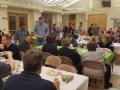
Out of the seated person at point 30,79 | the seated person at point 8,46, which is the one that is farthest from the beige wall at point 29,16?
the seated person at point 30,79

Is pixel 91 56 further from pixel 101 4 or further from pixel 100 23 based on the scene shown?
pixel 101 4

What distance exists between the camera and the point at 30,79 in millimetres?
1178

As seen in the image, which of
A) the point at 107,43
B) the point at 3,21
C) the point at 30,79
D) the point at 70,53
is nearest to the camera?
the point at 30,79

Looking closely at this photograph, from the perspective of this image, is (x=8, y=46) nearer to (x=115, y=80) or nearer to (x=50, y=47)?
(x=50, y=47)

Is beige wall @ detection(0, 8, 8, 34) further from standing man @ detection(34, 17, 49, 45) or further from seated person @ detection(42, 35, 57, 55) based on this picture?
seated person @ detection(42, 35, 57, 55)

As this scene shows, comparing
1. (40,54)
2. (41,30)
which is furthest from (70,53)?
(41,30)

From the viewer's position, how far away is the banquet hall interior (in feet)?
5.64

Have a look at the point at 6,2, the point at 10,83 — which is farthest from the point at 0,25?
the point at 10,83

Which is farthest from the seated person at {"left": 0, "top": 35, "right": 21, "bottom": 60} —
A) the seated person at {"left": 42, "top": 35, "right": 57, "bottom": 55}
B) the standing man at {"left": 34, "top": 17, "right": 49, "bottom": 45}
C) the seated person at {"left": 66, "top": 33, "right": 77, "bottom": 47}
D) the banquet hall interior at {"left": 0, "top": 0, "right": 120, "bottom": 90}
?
the seated person at {"left": 66, "top": 33, "right": 77, "bottom": 47}

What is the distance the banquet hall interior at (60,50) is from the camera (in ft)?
5.64

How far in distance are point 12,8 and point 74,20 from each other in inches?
293

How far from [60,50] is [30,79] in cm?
229

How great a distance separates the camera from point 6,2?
776 cm

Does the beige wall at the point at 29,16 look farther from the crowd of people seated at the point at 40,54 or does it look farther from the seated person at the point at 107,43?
the seated person at the point at 107,43
